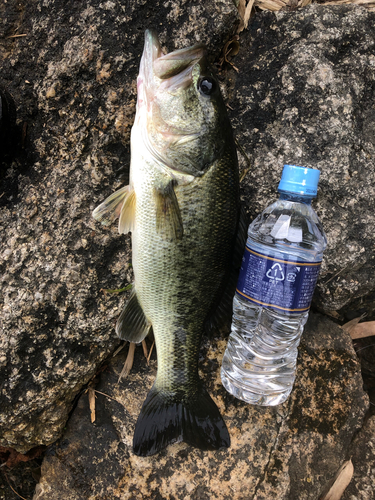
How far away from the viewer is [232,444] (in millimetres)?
2299

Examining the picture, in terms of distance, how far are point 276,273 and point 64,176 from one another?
154 centimetres

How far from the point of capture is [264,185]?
230 centimetres

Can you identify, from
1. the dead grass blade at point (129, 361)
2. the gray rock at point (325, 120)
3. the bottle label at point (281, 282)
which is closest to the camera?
the bottle label at point (281, 282)

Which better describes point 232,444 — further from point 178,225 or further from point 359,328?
point 178,225

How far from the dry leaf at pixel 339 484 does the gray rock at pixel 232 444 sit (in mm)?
109

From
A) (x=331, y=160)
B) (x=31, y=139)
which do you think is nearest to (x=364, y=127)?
(x=331, y=160)

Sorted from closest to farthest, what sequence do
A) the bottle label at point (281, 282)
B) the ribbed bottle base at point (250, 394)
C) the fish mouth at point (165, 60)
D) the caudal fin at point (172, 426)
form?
the fish mouth at point (165, 60)
the bottle label at point (281, 282)
the caudal fin at point (172, 426)
the ribbed bottle base at point (250, 394)

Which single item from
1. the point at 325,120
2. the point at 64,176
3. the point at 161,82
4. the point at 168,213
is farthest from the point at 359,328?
the point at 64,176

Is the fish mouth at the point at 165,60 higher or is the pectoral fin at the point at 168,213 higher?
the fish mouth at the point at 165,60

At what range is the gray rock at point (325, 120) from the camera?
2219 millimetres

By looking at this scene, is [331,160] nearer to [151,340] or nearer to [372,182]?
[372,182]

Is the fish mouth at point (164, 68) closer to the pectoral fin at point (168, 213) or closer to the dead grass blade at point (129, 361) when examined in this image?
the pectoral fin at point (168, 213)

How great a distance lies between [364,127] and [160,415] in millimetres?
2431

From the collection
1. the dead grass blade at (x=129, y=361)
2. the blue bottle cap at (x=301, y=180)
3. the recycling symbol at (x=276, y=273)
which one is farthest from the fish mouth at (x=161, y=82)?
the dead grass blade at (x=129, y=361)
